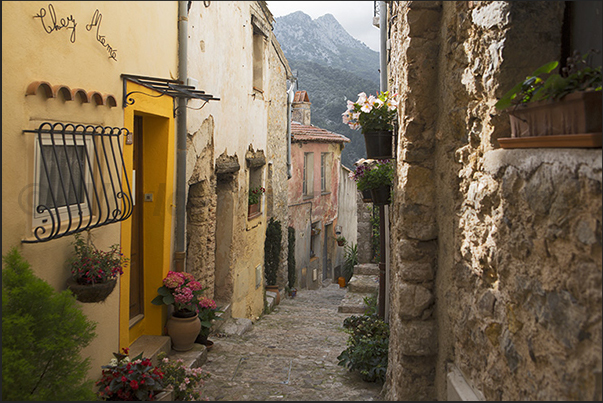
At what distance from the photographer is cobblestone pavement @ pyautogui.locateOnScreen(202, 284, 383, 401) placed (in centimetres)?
455

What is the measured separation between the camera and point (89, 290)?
315 centimetres

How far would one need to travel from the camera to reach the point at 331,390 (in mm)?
4684

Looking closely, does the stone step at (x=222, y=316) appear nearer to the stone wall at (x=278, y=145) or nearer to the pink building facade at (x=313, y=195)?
the stone wall at (x=278, y=145)

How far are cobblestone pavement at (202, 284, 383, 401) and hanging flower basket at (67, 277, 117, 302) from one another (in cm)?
163

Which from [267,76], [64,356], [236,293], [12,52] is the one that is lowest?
[236,293]

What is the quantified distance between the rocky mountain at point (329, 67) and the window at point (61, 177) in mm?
29194

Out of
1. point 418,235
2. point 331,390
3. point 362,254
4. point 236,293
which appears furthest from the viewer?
point 362,254

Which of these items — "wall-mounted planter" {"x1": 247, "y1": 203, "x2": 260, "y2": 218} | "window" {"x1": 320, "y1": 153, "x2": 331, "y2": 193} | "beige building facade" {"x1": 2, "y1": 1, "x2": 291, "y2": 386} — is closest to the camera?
"beige building facade" {"x1": 2, "y1": 1, "x2": 291, "y2": 386}

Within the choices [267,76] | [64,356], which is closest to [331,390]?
[64,356]

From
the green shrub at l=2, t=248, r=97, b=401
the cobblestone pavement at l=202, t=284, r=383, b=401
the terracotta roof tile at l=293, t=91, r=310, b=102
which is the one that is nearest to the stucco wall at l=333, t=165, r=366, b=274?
the terracotta roof tile at l=293, t=91, r=310, b=102

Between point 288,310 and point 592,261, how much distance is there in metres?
9.32

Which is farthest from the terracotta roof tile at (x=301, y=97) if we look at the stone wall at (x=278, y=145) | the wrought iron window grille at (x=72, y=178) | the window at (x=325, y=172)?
the wrought iron window grille at (x=72, y=178)

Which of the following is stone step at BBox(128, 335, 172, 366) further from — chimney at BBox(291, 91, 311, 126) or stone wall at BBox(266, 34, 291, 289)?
chimney at BBox(291, 91, 311, 126)

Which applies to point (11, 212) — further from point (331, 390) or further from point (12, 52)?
point (331, 390)
